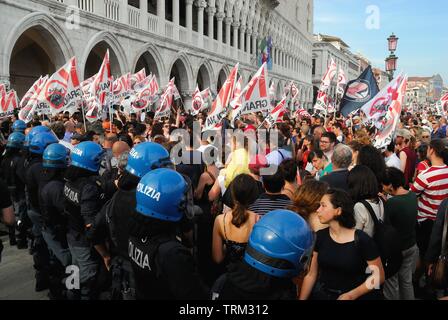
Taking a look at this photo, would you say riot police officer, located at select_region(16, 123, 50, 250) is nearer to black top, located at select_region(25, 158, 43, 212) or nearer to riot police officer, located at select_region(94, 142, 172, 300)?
black top, located at select_region(25, 158, 43, 212)

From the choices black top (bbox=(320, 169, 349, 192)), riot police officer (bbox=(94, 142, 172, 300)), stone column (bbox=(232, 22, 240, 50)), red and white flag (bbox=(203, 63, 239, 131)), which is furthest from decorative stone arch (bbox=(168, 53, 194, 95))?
riot police officer (bbox=(94, 142, 172, 300))

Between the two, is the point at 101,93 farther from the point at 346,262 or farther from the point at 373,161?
the point at 346,262

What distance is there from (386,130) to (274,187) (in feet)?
12.2

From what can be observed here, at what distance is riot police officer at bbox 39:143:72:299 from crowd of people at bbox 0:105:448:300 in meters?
0.01

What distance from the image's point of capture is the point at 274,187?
3.31 m

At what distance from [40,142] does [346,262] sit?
403cm

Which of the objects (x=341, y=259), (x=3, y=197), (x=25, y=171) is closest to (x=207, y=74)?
(x=25, y=171)

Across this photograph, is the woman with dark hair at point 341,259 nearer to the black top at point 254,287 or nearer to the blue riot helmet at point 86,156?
the black top at point 254,287

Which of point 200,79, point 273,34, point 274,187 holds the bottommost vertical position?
point 274,187

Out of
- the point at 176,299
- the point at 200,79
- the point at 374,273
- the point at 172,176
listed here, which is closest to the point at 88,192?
the point at 172,176

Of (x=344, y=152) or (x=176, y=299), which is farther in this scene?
(x=344, y=152)

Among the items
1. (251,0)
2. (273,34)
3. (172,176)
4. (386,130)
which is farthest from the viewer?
(273,34)

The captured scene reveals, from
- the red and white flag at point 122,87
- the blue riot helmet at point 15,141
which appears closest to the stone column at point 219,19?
the red and white flag at point 122,87
